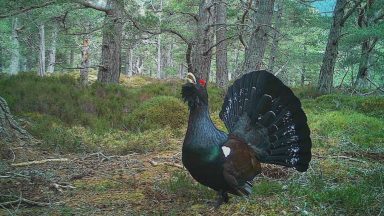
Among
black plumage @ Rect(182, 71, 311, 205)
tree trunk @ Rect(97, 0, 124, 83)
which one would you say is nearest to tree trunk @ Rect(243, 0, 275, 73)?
black plumage @ Rect(182, 71, 311, 205)

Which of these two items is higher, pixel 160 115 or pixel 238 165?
pixel 238 165

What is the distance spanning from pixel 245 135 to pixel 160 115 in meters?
4.72

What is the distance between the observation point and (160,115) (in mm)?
8648

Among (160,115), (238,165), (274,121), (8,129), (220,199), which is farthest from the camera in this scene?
(160,115)

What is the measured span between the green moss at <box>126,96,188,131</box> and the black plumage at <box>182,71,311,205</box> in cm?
419

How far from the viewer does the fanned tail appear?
12.8 feet

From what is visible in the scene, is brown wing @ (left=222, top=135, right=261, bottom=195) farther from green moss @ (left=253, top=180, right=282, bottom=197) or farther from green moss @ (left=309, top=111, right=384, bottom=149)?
green moss @ (left=309, top=111, right=384, bottom=149)

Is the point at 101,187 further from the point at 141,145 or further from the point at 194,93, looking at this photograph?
the point at 141,145

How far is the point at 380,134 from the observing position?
720 cm

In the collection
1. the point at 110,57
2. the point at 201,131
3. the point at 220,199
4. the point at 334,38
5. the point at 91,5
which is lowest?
the point at 220,199

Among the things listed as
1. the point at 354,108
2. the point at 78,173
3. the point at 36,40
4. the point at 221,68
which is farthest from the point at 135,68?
the point at 78,173

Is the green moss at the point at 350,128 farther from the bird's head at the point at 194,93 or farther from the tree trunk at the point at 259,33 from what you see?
the bird's head at the point at 194,93

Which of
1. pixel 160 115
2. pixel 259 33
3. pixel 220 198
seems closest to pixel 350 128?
pixel 259 33

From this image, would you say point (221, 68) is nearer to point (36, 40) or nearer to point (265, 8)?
point (265, 8)
